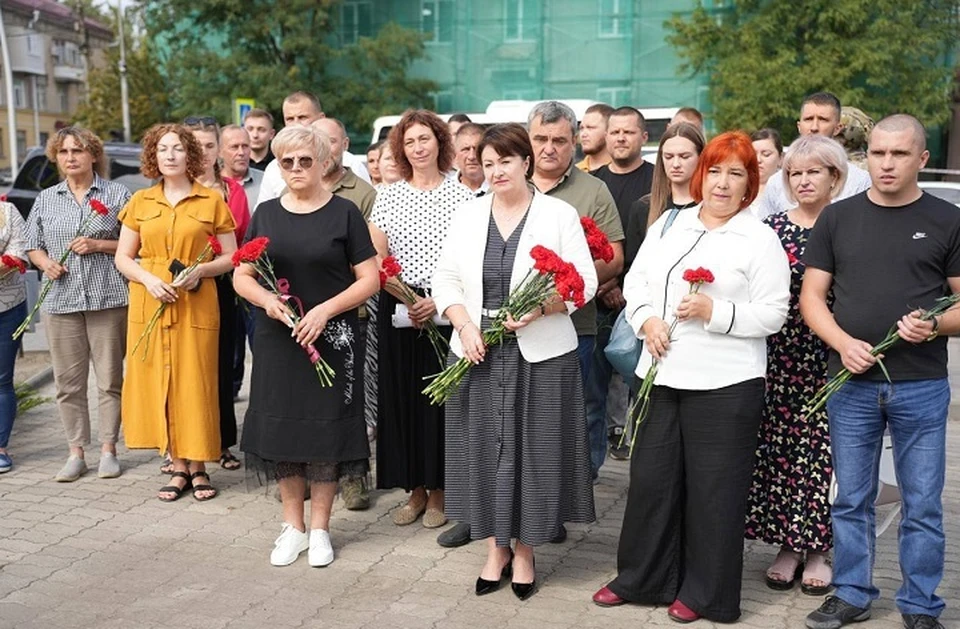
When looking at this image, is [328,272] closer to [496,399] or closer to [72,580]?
[496,399]

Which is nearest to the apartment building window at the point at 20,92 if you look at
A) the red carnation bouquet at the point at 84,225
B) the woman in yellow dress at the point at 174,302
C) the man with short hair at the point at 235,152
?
the man with short hair at the point at 235,152

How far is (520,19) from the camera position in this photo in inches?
1330

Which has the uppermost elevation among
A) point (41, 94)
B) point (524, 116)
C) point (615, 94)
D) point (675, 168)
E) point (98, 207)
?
point (41, 94)

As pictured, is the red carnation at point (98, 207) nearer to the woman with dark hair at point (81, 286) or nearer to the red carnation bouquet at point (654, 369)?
the woman with dark hair at point (81, 286)

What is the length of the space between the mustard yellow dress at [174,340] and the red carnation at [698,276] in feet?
9.82

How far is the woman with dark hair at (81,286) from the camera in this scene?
6449mm

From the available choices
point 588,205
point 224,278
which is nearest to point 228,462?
point 224,278

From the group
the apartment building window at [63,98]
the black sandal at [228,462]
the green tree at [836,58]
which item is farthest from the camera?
the apartment building window at [63,98]

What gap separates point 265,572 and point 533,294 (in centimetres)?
190

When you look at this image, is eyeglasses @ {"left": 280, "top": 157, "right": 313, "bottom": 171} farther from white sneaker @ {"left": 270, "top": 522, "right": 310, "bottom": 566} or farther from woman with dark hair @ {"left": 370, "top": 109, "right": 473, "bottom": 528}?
white sneaker @ {"left": 270, "top": 522, "right": 310, "bottom": 566}

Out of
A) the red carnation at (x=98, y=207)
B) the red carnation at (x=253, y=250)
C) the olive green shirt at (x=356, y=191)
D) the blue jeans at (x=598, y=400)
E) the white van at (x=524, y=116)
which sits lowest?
the blue jeans at (x=598, y=400)

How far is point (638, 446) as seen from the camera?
14.8 feet

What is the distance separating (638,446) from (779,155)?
305 centimetres

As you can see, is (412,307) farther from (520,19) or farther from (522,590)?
(520,19)
